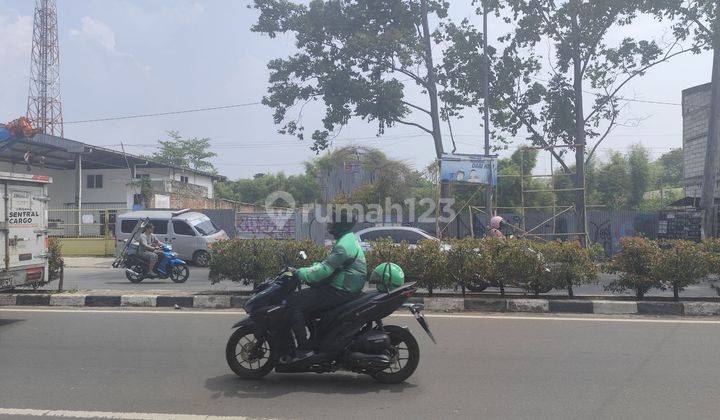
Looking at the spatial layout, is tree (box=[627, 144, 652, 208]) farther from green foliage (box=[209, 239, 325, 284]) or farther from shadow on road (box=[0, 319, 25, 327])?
shadow on road (box=[0, 319, 25, 327])

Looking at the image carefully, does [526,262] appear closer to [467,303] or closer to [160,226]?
[467,303]

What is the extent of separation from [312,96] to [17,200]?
48.3 ft

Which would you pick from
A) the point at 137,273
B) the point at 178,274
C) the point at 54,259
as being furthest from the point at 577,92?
the point at 54,259

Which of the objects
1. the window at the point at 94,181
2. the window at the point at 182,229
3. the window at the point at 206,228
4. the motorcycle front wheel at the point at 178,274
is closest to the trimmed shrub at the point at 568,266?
the motorcycle front wheel at the point at 178,274

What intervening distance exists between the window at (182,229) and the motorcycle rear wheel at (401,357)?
574 inches

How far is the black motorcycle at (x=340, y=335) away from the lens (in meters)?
4.89

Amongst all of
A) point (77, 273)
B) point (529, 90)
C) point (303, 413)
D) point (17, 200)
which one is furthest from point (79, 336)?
point (529, 90)

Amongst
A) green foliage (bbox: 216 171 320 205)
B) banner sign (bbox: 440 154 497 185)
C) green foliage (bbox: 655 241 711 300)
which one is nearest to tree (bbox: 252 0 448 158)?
banner sign (bbox: 440 154 497 185)

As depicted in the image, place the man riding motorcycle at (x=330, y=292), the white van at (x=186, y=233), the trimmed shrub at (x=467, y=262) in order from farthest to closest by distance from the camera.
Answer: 1. the white van at (x=186, y=233)
2. the trimmed shrub at (x=467, y=262)
3. the man riding motorcycle at (x=330, y=292)

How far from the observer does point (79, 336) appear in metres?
6.99

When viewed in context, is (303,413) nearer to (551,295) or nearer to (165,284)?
(551,295)

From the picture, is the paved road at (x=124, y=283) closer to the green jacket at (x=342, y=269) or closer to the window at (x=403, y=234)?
the window at (x=403, y=234)

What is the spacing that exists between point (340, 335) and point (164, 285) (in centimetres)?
927

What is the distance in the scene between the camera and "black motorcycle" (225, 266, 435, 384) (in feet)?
16.1
